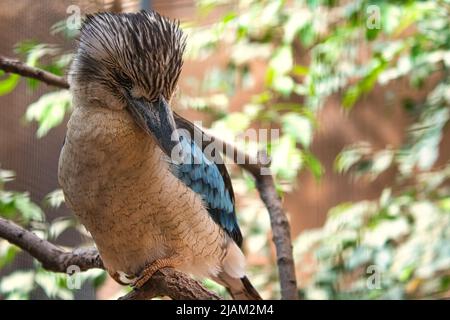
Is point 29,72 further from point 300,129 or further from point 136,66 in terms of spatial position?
point 300,129

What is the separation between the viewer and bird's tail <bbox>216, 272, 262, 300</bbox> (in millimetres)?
→ 1137

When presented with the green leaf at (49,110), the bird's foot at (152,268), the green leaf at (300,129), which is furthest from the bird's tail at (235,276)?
the green leaf at (49,110)

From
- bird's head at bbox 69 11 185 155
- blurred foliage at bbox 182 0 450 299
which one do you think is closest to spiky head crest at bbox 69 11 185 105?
bird's head at bbox 69 11 185 155

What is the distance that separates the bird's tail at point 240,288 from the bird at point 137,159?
0.32 ft

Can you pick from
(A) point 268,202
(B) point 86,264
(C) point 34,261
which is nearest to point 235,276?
(A) point 268,202

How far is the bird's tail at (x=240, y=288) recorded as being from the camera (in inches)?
44.8

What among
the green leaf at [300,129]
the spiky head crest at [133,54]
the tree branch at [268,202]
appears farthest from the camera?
the green leaf at [300,129]

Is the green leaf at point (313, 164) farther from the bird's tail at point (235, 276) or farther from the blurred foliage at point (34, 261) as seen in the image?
the blurred foliage at point (34, 261)

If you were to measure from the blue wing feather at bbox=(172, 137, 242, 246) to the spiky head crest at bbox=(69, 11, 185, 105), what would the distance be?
137mm

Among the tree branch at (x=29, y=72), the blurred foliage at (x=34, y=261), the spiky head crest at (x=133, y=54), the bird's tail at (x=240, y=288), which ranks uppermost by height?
the tree branch at (x=29, y=72)

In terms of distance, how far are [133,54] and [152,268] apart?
33cm

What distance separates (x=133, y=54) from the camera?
818mm
